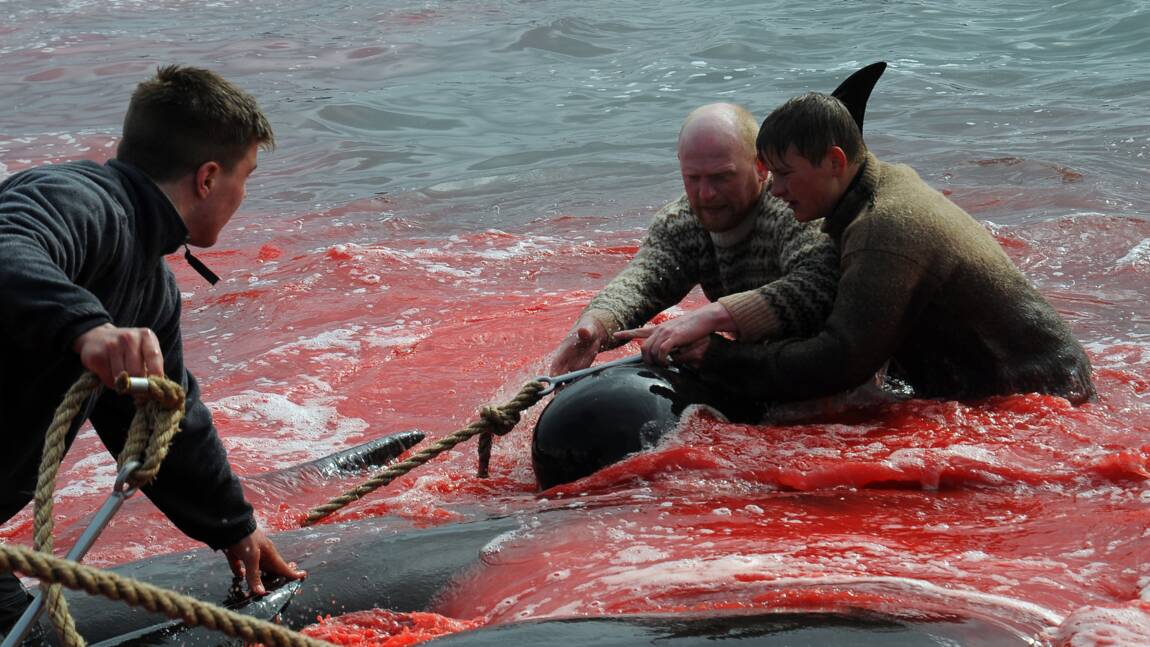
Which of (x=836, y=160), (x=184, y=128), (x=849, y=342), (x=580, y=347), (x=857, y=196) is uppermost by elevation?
(x=184, y=128)

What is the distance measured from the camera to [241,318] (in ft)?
28.3

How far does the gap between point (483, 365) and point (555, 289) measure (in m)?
1.93

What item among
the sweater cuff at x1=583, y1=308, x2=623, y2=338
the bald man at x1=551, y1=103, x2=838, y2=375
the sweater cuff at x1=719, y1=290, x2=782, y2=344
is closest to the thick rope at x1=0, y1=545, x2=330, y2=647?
the bald man at x1=551, y1=103, x2=838, y2=375

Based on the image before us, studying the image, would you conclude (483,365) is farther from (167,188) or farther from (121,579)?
(121,579)

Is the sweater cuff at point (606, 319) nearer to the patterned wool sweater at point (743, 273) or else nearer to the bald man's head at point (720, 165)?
the patterned wool sweater at point (743, 273)

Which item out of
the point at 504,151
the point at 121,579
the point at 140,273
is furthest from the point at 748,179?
the point at 504,151

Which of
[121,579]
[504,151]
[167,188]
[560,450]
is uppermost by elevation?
[167,188]

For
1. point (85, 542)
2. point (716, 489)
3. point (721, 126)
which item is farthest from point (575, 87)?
point (85, 542)

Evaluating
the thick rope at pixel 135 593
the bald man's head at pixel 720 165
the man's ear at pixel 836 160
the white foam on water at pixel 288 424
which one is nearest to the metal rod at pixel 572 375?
the bald man's head at pixel 720 165

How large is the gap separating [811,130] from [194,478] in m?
2.53

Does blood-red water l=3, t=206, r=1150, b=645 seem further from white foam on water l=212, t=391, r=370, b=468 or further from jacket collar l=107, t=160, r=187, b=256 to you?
jacket collar l=107, t=160, r=187, b=256

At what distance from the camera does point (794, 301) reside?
498 cm

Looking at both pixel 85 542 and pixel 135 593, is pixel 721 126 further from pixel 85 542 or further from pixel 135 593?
pixel 135 593

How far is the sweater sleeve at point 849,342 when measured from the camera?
186 inches
